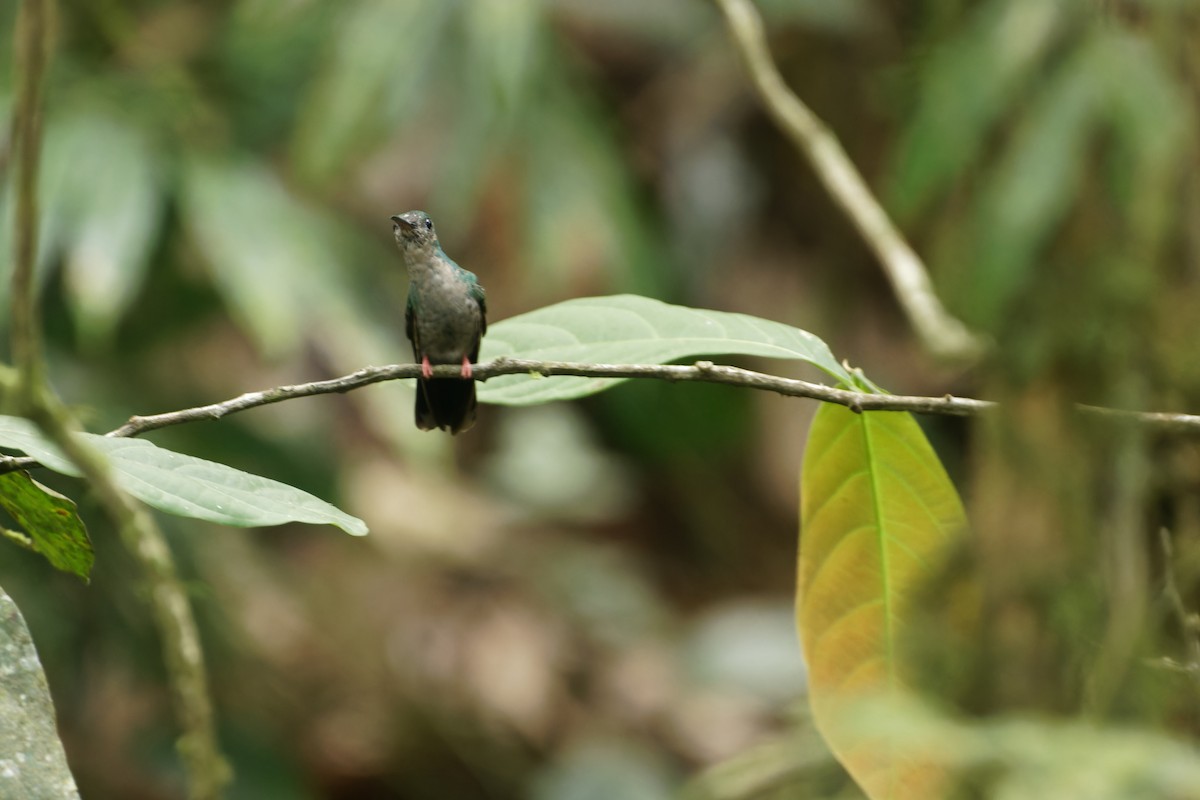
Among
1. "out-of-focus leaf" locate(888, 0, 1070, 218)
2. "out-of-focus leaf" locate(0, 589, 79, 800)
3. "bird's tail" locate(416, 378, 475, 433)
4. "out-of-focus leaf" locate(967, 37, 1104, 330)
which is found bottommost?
"out-of-focus leaf" locate(0, 589, 79, 800)

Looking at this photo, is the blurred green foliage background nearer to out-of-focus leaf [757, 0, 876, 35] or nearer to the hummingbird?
out-of-focus leaf [757, 0, 876, 35]

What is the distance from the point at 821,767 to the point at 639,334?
1.49 meters

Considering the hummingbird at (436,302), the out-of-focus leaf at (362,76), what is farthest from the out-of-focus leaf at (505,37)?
the hummingbird at (436,302)

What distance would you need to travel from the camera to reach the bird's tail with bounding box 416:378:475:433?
265 cm

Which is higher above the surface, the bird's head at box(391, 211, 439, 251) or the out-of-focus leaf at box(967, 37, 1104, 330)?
the out-of-focus leaf at box(967, 37, 1104, 330)

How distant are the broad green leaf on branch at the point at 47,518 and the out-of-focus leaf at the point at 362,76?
3435 millimetres

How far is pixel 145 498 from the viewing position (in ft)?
4.06

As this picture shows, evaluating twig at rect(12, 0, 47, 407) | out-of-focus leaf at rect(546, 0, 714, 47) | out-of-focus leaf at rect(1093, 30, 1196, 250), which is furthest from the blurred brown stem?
out-of-focus leaf at rect(546, 0, 714, 47)

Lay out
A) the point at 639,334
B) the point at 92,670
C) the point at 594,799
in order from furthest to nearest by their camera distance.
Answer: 1. the point at 594,799
2. the point at 92,670
3. the point at 639,334

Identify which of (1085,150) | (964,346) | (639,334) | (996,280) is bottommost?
(639,334)

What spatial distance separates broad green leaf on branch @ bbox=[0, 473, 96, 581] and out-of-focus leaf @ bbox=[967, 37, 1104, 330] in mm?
3299

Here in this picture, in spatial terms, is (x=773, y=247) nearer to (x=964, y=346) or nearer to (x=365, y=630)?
(x=365, y=630)

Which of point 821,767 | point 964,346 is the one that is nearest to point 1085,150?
point 964,346

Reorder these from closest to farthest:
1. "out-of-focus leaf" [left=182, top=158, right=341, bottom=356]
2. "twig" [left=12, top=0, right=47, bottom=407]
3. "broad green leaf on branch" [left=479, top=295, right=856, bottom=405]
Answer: "twig" [left=12, top=0, right=47, bottom=407] → "broad green leaf on branch" [left=479, top=295, right=856, bottom=405] → "out-of-focus leaf" [left=182, top=158, right=341, bottom=356]
